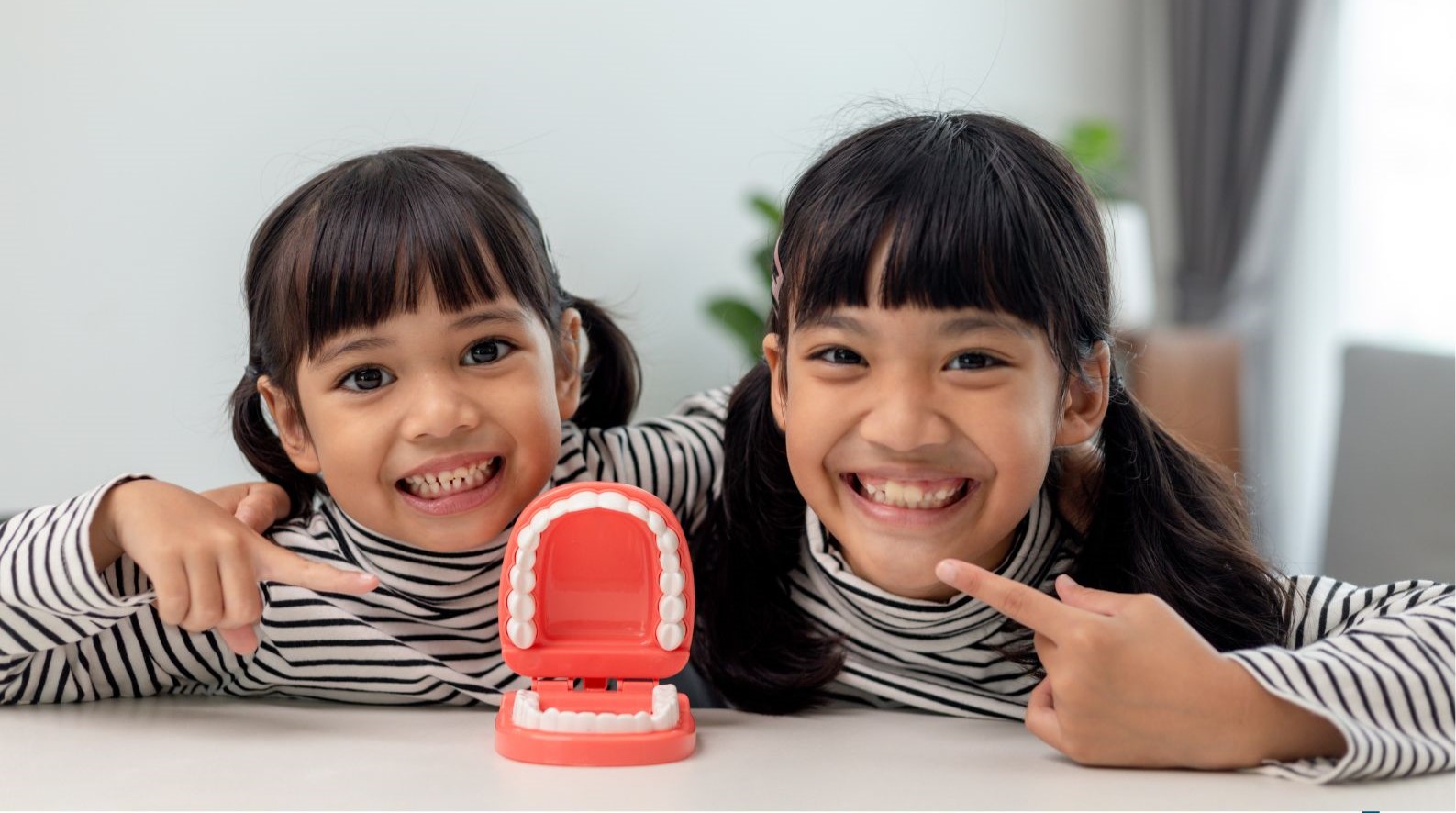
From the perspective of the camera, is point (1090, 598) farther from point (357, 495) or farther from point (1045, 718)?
point (357, 495)

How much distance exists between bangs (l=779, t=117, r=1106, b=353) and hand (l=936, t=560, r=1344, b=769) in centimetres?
21

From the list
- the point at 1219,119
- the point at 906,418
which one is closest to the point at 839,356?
the point at 906,418

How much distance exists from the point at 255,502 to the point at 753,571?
0.44 metres

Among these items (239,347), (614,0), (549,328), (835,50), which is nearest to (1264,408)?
(835,50)

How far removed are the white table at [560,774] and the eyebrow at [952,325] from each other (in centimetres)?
29

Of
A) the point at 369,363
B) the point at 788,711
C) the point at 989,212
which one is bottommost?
the point at 788,711

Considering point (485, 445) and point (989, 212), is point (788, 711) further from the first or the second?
point (989, 212)

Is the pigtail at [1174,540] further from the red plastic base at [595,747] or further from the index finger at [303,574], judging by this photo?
the index finger at [303,574]

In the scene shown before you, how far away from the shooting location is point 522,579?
881 millimetres

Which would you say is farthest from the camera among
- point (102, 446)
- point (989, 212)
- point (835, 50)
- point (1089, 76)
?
point (1089, 76)

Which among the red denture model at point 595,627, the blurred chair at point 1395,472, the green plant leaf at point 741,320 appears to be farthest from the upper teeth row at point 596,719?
the green plant leaf at point 741,320

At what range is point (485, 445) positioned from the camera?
1046 mm

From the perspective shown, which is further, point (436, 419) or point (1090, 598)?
point (436, 419)

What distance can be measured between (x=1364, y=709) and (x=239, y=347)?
174 cm
